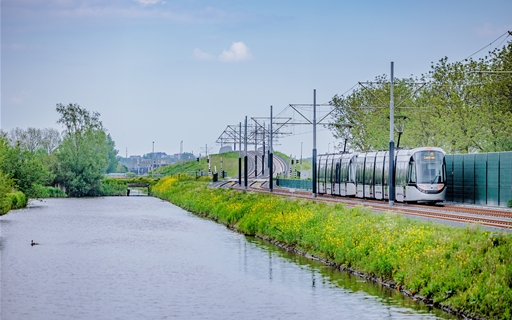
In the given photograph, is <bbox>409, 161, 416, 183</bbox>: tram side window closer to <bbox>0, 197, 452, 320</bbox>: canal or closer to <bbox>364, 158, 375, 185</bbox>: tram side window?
<bbox>364, 158, 375, 185</bbox>: tram side window

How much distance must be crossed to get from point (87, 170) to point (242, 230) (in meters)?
79.0

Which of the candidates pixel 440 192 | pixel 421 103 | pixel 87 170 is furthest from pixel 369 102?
pixel 87 170

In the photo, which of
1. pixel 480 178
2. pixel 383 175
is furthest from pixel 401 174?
pixel 480 178

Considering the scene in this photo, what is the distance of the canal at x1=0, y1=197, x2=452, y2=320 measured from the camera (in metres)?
26.5

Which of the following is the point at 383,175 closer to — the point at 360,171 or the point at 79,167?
the point at 360,171

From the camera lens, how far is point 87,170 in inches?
5143

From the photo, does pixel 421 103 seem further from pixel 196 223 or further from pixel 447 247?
pixel 447 247

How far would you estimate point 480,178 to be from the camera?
54.2 m

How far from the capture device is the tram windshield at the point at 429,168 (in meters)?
54.5

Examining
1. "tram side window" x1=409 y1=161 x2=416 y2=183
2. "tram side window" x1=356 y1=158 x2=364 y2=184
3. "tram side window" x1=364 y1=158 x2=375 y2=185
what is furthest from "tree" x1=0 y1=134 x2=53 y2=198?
"tram side window" x1=409 y1=161 x2=416 y2=183

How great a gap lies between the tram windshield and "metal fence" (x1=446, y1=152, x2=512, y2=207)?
2277mm

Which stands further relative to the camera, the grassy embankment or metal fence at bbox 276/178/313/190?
metal fence at bbox 276/178/313/190

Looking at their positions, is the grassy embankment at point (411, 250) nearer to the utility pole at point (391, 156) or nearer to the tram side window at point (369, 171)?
the utility pole at point (391, 156)

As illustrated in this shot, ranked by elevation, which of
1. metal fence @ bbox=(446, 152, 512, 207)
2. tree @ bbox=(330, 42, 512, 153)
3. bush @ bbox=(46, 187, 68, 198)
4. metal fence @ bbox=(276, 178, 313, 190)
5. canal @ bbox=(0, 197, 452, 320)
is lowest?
canal @ bbox=(0, 197, 452, 320)
